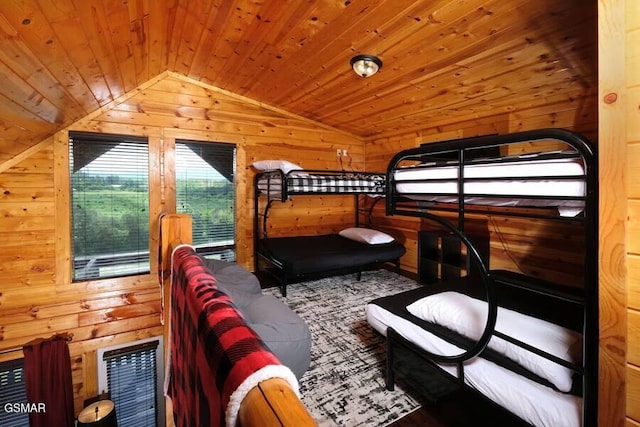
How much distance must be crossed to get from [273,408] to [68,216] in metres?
3.60

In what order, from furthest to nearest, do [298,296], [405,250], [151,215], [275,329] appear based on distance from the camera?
[405,250], [151,215], [298,296], [275,329]

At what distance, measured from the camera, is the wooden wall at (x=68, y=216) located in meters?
2.74

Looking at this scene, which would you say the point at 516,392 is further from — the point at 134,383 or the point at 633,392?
the point at 134,383

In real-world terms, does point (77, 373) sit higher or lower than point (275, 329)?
lower

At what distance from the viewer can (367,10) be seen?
171 centimetres

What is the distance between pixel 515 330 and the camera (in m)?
1.16

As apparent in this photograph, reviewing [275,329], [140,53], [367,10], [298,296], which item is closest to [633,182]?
[275,329]

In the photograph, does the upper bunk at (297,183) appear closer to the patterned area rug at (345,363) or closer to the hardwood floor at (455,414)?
the patterned area rug at (345,363)

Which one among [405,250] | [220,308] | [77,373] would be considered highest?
[220,308]

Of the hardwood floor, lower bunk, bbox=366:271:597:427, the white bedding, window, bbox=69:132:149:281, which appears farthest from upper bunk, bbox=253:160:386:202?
the hardwood floor

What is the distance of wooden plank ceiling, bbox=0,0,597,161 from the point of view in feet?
4.96

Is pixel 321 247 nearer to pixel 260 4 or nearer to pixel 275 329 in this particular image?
pixel 275 329

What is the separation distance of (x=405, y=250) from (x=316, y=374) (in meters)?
2.32

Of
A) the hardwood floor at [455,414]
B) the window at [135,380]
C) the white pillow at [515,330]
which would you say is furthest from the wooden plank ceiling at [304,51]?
the window at [135,380]
